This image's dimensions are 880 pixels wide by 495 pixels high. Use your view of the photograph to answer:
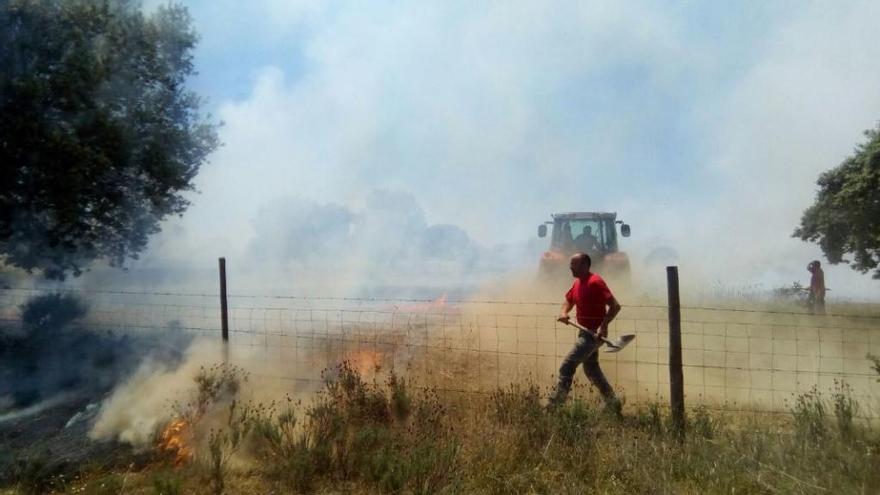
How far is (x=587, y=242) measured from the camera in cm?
1313

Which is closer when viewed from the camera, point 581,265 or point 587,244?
point 581,265

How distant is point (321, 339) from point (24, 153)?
195 inches

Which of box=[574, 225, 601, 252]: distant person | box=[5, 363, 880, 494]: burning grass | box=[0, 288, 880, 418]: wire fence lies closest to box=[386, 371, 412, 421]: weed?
box=[5, 363, 880, 494]: burning grass

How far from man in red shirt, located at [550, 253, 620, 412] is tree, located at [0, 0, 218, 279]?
7010 mm

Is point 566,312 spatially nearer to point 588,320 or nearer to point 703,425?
point 588,320

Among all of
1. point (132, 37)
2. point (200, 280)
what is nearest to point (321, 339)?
point (132, 37)

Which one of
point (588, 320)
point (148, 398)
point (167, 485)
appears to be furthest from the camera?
point (148, 398)

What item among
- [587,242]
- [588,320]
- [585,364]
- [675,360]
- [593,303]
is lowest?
[585,364]

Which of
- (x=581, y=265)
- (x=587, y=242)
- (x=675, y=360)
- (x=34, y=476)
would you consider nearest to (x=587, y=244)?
(x=587, y=242)

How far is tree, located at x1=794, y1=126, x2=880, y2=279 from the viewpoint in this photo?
1183cm

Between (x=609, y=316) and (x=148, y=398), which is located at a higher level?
A: (x=609, y=316)

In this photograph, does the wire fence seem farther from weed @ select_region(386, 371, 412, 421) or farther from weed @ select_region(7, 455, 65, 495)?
weed @ select_region(7, 455, 65, 495)

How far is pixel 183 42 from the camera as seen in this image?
35.0ft

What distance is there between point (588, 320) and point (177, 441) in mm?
4012
